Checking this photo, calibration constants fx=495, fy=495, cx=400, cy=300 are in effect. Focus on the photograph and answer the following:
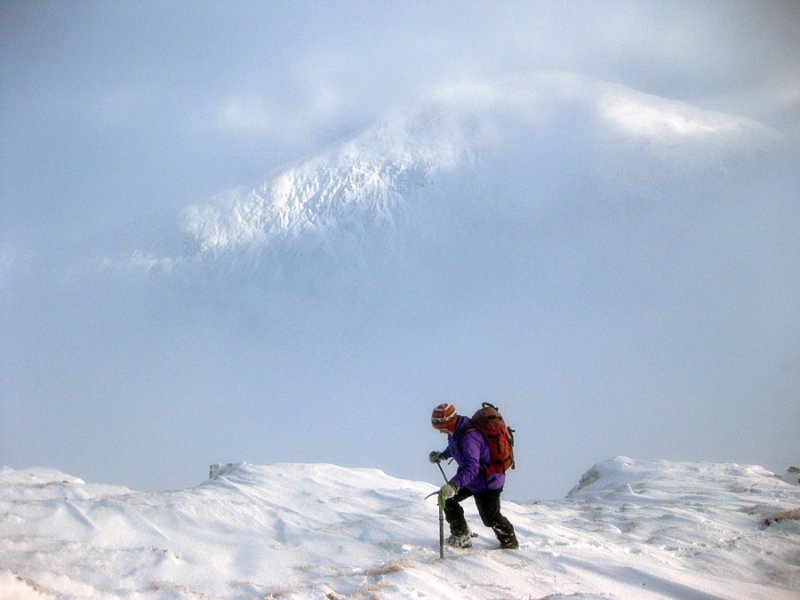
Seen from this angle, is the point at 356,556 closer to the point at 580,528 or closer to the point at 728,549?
the point at 580,528

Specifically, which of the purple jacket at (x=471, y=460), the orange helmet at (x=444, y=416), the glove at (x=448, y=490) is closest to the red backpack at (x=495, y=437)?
the purple jacket at (x=471, y=460)

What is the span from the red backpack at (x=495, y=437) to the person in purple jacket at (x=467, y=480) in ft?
0.17

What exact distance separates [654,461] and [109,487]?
46.4 feet

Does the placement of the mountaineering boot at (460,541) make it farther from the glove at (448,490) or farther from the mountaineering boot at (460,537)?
the glove at (448,490)

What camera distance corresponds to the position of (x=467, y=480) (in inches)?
208

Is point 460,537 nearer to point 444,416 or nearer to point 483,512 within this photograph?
point 483,512

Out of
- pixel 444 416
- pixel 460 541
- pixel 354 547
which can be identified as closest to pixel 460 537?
pixel 460 541

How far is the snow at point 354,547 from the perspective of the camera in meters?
4.25

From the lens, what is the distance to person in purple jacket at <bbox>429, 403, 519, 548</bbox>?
532cm

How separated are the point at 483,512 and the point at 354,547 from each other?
5.05 feet

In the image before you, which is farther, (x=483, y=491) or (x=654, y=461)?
(x=654, y=461)

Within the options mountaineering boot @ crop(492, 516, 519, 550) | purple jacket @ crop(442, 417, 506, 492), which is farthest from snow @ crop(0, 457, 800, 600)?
purple jacket @ crop(442, 417, 506, 492)

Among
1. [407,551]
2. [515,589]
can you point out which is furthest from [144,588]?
[515,589]

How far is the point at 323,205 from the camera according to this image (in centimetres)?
9469
